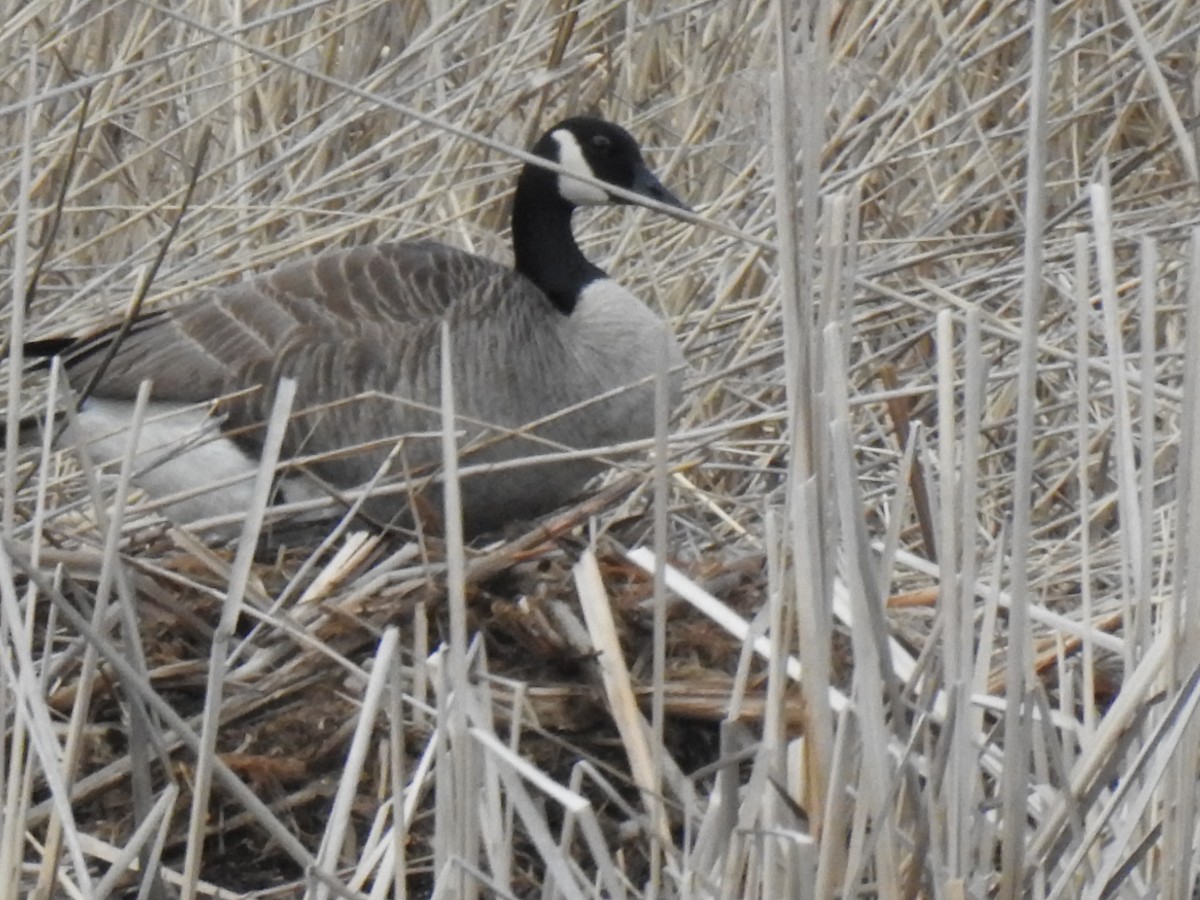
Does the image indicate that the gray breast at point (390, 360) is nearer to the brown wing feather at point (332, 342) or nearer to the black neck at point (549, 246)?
the brown wing feather at point (332, 342)

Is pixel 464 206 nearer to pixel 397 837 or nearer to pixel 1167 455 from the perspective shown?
pixel 1167 455

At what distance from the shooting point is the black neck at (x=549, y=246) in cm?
339

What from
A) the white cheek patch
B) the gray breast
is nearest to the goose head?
the white cheek patch

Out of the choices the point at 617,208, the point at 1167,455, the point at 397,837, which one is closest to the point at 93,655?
the point at 397,837

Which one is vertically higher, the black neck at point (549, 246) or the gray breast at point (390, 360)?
the black neck at point (549, 246)

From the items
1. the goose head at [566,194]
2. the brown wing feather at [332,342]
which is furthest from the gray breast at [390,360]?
the goose head at [566,194]

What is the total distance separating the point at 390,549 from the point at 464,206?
46.5 inches

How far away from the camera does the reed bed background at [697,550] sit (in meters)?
1.54

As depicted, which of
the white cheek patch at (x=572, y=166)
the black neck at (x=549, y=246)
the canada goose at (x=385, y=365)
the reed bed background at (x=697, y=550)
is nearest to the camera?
the reed bed background at (x=697, y=550)

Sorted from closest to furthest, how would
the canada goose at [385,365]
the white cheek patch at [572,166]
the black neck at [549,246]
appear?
the canada goose at [385,365], the white cheek patch at [572,166], the black neck at [549,246]

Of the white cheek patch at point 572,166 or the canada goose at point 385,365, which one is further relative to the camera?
the white cheek patch at point 572,166

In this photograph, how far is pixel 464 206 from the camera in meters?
3.74

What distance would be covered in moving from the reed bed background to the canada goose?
0.08 m

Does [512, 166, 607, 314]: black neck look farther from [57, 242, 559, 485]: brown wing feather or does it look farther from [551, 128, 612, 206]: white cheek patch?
[57, 242, 559, 485]: brown wing feather
